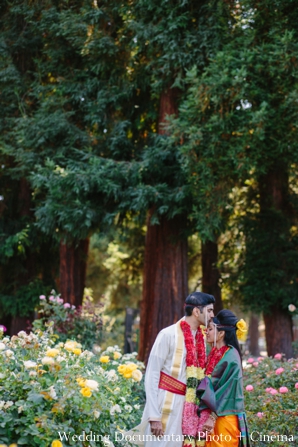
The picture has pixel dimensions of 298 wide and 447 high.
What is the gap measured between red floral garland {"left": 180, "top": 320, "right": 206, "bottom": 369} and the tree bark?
8.24 meters

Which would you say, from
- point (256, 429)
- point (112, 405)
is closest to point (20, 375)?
point (112, 405)

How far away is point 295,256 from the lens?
40.5 feet

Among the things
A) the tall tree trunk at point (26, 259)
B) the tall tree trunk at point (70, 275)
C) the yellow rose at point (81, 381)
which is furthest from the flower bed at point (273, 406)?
the tall tree trunk at point (26, 259)

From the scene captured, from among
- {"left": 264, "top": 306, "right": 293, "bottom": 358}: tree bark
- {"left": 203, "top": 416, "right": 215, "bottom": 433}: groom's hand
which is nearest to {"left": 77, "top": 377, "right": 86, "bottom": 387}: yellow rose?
{"left": 203, "top": 416, "right": 215, "bottom": 433}: groom's hand

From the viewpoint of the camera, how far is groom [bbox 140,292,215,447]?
13.8 feet

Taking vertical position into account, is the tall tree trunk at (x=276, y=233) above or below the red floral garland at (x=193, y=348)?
A: above

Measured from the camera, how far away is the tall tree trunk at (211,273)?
44.9 ft

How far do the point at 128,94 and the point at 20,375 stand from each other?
9417mm

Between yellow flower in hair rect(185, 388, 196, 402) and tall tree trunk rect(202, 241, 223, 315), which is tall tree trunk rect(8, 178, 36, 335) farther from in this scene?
yellow flower in hair rect(185, 388, 196, 402)

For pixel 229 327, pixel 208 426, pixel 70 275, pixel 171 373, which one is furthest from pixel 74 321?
pixel 208 426

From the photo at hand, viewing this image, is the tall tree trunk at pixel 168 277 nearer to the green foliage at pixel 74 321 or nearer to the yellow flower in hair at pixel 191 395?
the green foliage at pixel 74 321

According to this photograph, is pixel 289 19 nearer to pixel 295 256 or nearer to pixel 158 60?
pixel 158 60

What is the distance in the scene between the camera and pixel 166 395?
14.1 feet

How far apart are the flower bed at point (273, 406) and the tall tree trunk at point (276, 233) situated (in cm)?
492
